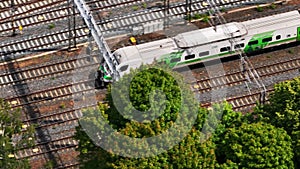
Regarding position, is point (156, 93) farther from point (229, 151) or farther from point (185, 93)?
point (229, 151)

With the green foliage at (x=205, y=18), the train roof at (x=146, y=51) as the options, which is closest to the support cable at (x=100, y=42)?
the train roof at (x=146, y=51)

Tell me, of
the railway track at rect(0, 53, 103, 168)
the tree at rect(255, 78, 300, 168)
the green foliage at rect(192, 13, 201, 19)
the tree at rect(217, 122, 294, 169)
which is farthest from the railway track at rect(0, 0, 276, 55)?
the tree at rect(217, 122, 294, 169)

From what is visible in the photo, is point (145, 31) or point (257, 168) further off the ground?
point (145, 31)

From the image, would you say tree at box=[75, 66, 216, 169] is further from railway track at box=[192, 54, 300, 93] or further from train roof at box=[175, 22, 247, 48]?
railway track at box=[192, 54, 300, 93]

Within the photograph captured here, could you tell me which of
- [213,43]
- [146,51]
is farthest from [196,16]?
[146,51]

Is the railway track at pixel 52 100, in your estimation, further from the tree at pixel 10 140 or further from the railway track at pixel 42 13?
the tree at pixel 10 140

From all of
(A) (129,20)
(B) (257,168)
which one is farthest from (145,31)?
(B) (257,168)
